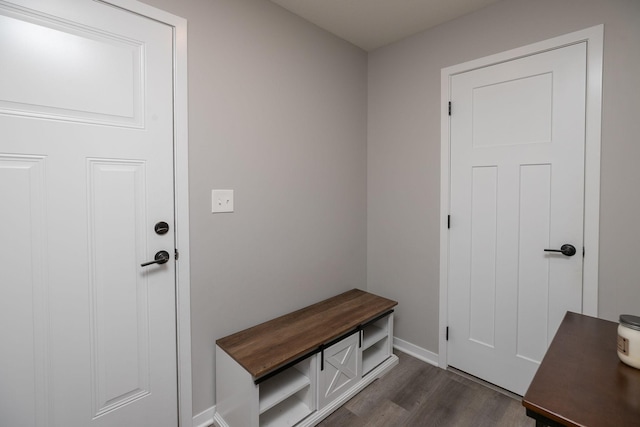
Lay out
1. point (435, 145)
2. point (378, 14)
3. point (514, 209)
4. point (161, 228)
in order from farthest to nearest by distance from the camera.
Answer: point (435, 145) → point (378, 14) → point (514, 209) → point (161, 228)

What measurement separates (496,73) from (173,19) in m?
1.95

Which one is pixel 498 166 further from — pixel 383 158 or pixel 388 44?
Result: pixel 388 44

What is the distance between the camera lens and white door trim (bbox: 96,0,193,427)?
1.56 m

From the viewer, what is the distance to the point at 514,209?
1.96 m

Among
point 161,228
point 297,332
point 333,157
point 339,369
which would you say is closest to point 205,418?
point 297,332

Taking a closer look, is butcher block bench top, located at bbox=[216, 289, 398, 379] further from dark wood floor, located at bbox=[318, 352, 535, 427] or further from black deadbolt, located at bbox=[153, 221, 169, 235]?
black deadbolt, located at bbox=[153, 221, 169, 235]

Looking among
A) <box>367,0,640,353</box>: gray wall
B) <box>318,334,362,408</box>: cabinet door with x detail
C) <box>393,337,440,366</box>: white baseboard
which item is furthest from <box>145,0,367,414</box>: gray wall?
<box>393,337,440,366</box>: white baseboard

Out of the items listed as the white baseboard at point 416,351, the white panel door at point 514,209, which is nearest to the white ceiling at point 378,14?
the white panel door at point 514,209

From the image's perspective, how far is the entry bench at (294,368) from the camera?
156cm

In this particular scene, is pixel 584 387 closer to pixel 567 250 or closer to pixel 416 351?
pixel 567 250

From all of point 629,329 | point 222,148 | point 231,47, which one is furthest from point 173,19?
point 629,329

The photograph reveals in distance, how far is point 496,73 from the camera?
1996 millimetres

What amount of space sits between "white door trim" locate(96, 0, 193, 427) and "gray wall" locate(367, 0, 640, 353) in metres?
1.62

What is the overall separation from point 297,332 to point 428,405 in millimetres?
947
